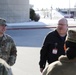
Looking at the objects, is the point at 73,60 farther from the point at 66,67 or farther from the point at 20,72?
the point at 20,72

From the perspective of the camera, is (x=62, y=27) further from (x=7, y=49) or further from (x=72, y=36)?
(x=72, y=36)

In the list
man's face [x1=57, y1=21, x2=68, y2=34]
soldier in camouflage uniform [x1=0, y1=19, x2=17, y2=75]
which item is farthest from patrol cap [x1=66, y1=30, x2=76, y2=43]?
man's face [x1=57, y1=21, x2=68, y2=34]

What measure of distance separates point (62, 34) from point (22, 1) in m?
36.5

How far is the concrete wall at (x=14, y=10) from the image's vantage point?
3994cm

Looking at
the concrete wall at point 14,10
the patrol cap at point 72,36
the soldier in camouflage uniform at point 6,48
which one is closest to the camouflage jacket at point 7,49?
the soldier in camouflage uniform at point 6,48

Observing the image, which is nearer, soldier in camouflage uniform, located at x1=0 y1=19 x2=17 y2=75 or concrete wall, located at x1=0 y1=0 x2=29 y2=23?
soldier in camouflage uniform, located at x1=0 y1=19 x2=17 y2=75

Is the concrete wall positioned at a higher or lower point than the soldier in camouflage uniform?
lower

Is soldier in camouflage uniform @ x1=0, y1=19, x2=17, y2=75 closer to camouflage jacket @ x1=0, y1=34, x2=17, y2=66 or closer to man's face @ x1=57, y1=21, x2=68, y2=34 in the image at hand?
camouflage jacket @ x1=0, y1=34, x2=17, y2=66

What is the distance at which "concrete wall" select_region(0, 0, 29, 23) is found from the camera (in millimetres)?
39938

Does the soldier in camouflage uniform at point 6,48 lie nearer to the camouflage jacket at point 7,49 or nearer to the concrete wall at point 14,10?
the camouflage jacket at point 7,49

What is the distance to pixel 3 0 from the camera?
132ft

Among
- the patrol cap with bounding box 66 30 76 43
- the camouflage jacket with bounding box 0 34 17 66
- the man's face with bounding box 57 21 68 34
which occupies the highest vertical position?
the patrol cap with bounding box 66 30 76 43

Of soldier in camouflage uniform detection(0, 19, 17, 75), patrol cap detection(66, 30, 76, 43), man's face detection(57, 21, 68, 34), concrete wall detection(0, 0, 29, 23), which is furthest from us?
concrete wall detection(0, 0, 29, 23)

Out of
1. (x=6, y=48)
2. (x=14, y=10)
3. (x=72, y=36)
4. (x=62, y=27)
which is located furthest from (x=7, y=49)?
(x=14, y=10)
